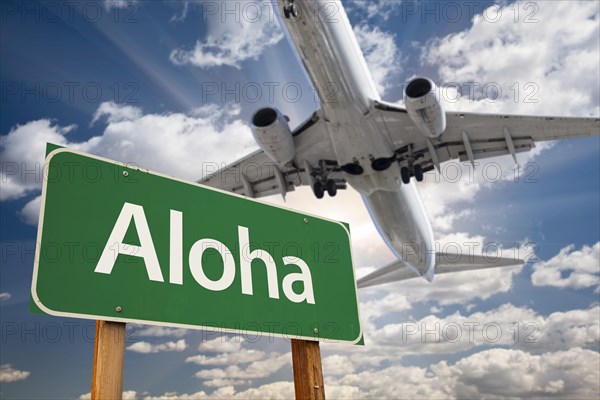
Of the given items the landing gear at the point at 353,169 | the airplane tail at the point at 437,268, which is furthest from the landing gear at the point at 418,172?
the airplane tail at the point at 437,268

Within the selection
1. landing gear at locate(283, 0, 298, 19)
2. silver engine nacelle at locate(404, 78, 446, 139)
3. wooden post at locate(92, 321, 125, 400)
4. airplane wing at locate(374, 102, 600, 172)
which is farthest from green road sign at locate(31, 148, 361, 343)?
airplane wing at locate(374, 102, 600, 172)

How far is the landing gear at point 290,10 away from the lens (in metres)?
14.7

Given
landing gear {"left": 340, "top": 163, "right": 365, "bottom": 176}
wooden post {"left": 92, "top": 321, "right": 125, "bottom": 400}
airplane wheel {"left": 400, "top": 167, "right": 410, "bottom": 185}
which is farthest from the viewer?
airplane wheel {"left": 400, "top": 167, "right": 410, "bottom": 185}

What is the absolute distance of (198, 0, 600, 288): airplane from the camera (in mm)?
15773

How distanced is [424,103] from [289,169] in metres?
7.31

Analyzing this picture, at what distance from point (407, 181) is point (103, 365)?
18354 millimetres

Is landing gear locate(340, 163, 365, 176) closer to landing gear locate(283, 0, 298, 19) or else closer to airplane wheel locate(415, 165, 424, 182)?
airplane wheel locate(415, 165, 424, 182)

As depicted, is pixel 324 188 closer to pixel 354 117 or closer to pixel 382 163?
pixel 382 163

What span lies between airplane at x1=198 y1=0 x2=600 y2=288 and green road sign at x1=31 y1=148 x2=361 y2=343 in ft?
45.2

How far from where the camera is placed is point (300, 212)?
96.3 inches

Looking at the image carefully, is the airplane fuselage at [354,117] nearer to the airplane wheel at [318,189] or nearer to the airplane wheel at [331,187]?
the airplane wheel at [331,187]

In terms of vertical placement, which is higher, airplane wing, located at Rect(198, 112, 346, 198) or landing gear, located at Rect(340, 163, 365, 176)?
airplane wing, located at Rect(198, 112, 346, 198)

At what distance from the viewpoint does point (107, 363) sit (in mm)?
1556

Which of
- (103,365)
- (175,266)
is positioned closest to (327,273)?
(175,266)
